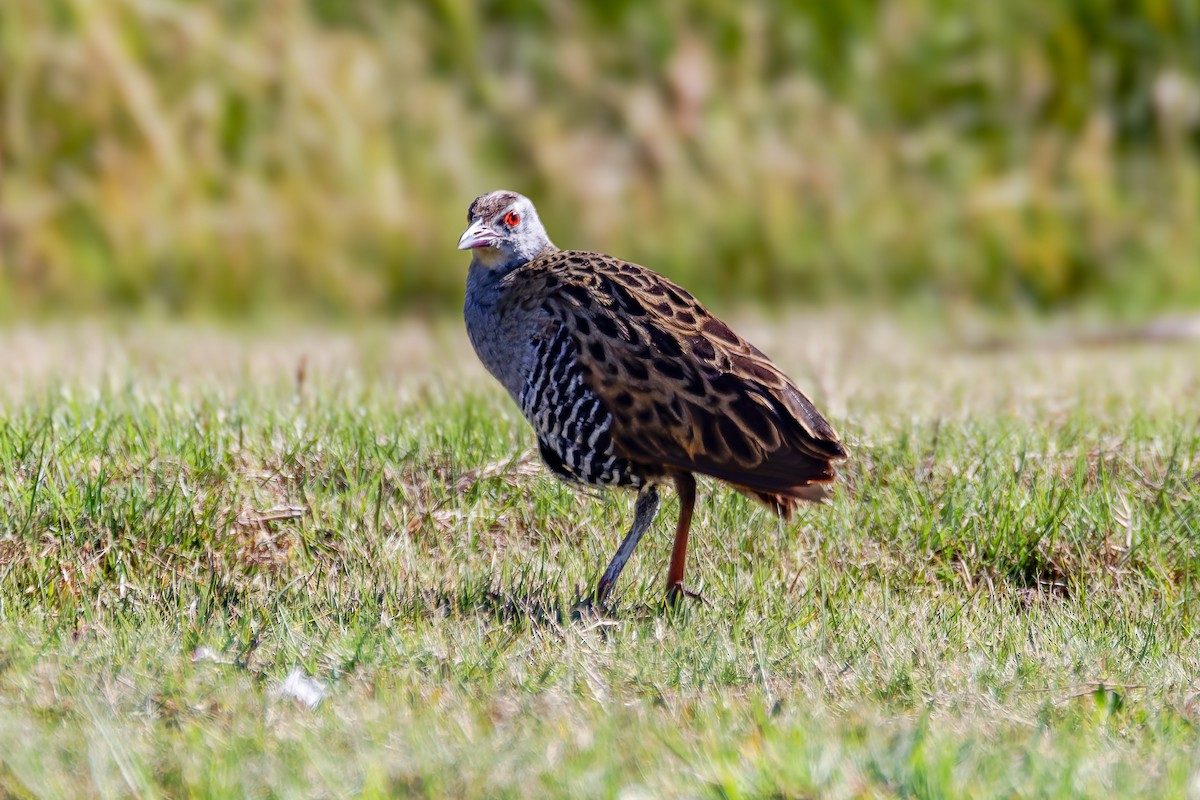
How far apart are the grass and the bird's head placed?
2.46 ft

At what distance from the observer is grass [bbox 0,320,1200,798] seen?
3676 mm

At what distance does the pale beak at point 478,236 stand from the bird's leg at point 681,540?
4.14 feet

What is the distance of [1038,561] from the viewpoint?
18.5 feet

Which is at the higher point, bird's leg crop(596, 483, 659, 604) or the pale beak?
the pale beak

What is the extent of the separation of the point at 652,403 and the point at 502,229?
125 centimetres

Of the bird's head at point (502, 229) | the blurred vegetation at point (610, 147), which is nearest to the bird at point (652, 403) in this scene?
the bird's head at point (502, 229)

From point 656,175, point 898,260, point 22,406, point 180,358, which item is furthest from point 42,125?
point 898,260

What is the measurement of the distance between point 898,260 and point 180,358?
5.52 m

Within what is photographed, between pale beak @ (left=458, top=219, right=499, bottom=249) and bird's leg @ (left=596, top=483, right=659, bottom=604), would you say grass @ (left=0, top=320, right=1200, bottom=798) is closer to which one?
bird's leg @ (left=596, top=483, right=659, bottom=604)

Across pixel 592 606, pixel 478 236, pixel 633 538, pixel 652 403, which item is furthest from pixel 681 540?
pixel 478 236

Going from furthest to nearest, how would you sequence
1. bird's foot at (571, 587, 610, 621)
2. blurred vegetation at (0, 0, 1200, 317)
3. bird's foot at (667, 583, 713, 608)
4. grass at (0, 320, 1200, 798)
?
blurred vegetation at (0, 0, 1200, 317) → bird's foot at (667, 583, 713, 608) → bird's foot at (571, 587, 610, 621) → grass at (0, 320, 1200, 798)

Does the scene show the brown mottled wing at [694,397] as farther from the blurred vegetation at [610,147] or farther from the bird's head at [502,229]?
the blurred vegetation at [610,147]

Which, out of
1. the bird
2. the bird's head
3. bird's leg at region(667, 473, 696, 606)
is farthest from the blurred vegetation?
bird's leg at region(667, 473, 696, 606)

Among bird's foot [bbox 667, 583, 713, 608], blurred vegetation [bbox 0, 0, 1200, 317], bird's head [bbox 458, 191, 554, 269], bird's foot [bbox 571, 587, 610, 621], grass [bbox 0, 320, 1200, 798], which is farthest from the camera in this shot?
blurred vegetation [bbox 0, 0, 1200, 317]
